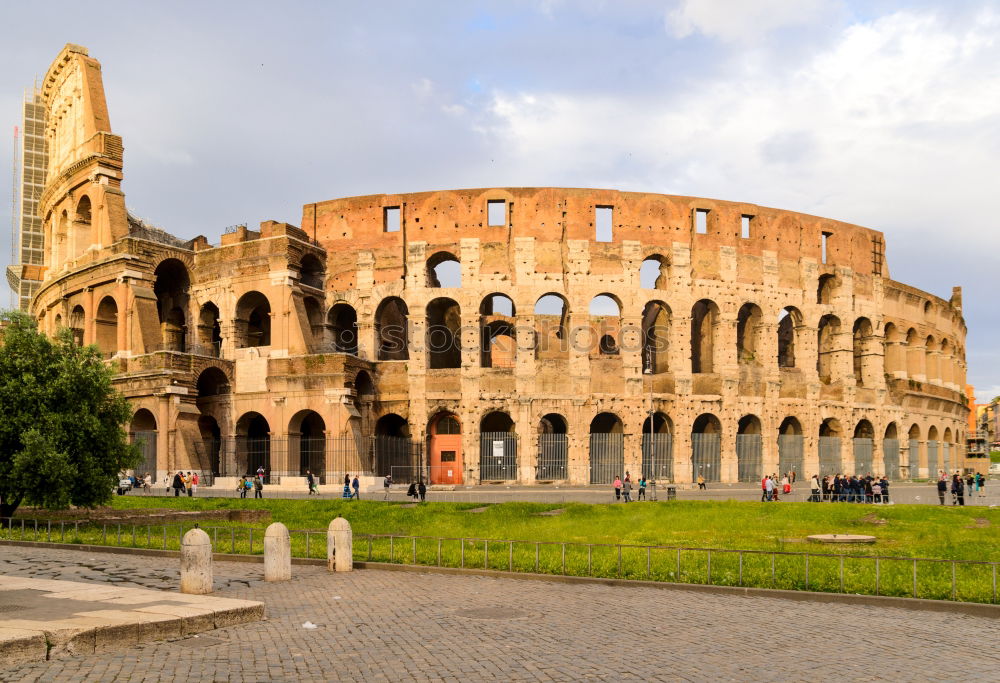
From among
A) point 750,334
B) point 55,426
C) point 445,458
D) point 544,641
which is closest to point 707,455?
point 750,334

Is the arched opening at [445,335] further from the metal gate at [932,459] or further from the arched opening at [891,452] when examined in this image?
the metal gate at [932,459]

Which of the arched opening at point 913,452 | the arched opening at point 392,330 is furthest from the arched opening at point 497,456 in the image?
the arched opening at point 913,452

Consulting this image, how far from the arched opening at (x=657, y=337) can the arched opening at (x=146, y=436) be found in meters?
22.0

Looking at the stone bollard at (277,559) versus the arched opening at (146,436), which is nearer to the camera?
the stone bollard at (277,559)

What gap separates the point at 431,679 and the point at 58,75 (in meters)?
48.9

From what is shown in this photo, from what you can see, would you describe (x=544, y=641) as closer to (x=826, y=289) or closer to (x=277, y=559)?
(x=277, y=559)

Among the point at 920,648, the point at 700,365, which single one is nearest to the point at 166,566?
the point at 920,648

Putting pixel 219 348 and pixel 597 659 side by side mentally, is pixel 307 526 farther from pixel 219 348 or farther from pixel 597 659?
pixel 219 348

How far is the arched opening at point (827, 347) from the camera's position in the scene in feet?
146

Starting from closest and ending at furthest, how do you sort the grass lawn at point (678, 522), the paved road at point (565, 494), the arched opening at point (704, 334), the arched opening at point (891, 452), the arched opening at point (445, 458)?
the grass lawn at point (678, 522)
the paved road at point (565, 494)
the arched opening at point (445, 458)
the arched opening at point (704, 334)
the arched opening at point (891, 452)

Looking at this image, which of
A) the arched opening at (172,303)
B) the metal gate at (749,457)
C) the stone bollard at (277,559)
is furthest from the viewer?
the arched opening at (172,303)

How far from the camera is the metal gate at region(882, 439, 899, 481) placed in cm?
4647

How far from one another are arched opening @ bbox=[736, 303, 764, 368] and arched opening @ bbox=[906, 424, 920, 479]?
10812mm

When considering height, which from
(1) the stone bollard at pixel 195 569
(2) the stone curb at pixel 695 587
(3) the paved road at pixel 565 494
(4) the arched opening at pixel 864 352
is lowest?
(3) the paved road at pixel 565 494
